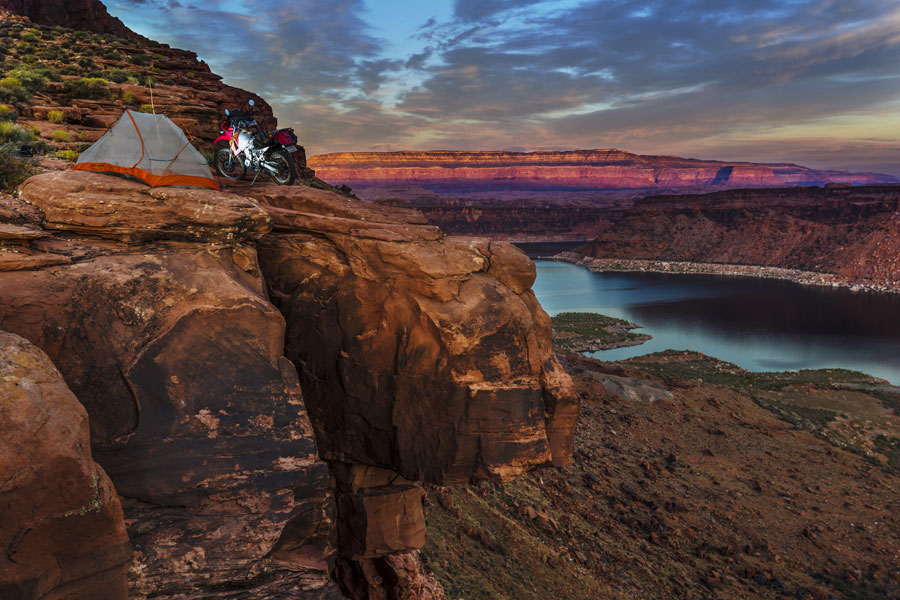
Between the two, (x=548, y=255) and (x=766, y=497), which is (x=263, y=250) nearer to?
(x=766, y=497)

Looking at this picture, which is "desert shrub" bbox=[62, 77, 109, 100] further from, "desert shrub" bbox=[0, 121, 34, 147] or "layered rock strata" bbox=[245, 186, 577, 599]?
"layered rock strata" bbox=[245, 186, 577, 599]

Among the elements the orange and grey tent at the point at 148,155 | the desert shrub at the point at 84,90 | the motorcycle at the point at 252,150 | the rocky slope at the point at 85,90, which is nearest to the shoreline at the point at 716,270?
the rocky slope at the point at 85,90

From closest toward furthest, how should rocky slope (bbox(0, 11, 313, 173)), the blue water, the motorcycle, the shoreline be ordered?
the motorcycle < rocky slope (bbox(0, 11, 313, 173)) < the blue water < the shoreline

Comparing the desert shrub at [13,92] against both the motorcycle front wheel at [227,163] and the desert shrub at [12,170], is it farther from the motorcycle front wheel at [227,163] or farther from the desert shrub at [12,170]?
the desert shrub at [12,170]

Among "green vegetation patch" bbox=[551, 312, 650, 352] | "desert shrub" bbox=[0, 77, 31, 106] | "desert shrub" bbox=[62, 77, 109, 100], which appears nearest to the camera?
"desert shrub" bbox=[0, 77, 31, 106]

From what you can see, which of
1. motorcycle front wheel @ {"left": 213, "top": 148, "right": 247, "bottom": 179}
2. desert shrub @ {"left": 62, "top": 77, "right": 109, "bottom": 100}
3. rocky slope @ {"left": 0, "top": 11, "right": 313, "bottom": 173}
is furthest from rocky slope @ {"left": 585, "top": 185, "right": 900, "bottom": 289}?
desert shrub @ {"left": 62, "top": 77, "right": 109, "bottom": 100}

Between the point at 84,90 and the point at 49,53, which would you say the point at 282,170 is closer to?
the point at 84,90

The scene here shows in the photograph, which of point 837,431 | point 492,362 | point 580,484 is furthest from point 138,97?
point 837,431

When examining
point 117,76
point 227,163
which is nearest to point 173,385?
point 227,163
